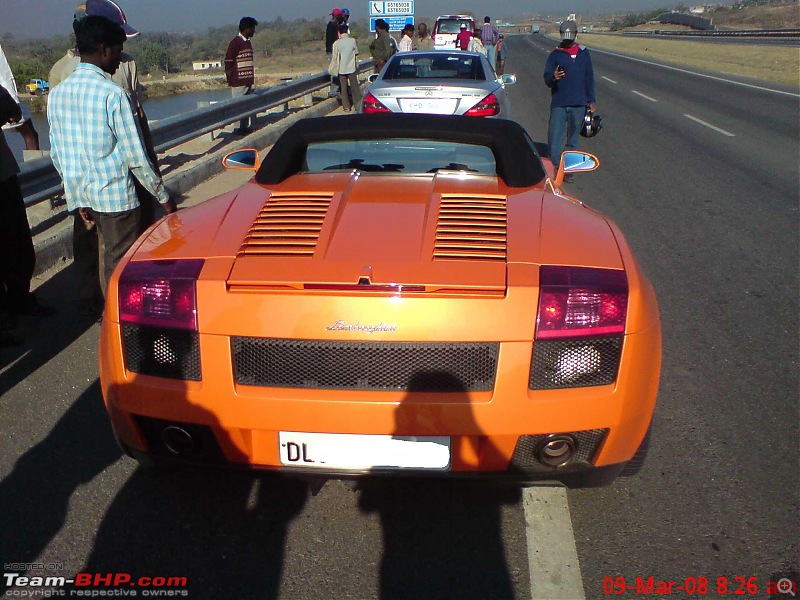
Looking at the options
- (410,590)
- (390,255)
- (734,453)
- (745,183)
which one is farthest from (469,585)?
(745,183)

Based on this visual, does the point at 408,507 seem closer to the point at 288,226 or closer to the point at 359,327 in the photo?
the point at 359,327

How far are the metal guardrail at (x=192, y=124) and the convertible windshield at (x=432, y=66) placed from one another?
2304mm

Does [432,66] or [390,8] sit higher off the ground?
[390,8]

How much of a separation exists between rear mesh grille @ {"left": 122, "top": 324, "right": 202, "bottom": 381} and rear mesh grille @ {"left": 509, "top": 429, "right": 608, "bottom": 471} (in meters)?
1.02

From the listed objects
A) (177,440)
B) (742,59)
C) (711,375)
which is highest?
(177,440)

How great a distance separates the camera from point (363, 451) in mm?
2342

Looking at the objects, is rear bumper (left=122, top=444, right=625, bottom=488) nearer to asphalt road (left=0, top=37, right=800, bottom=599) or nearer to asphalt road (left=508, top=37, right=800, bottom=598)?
asphalt road (left=0, top=37, right=800, bottom=599)

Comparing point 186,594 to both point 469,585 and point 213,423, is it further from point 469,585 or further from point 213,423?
point 469,585

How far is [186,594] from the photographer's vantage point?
7.76 feet

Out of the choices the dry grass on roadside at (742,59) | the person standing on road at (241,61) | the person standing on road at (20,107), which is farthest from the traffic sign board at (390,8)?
the person standing on road at (20,107)

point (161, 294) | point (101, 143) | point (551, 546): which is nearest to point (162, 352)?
point (161, 294)

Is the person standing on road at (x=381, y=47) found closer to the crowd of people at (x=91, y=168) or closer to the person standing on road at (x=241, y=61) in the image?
the person standing on road at (x=241, y=61)

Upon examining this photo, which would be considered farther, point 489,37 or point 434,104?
point 489,37
